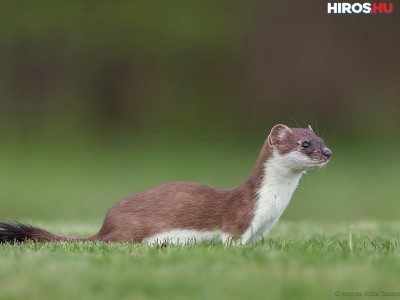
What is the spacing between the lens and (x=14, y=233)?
10.1 meters

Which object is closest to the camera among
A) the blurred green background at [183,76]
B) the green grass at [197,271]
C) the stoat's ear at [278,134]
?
the green grass at [197,271]

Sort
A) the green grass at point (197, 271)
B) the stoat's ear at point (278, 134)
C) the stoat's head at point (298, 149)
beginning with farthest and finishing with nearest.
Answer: the stoat's ear at point (278, 134)
the stoat's head at point (298, 149)
the green grass at point (197, 271)

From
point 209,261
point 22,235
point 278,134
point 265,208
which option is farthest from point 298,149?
point 22,235

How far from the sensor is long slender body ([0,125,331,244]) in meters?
10.0

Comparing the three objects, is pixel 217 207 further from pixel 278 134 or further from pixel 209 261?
pixel 209 261

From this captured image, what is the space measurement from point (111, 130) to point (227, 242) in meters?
28.9

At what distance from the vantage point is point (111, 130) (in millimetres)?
38219

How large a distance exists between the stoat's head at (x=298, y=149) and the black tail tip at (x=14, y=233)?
9.86 feet

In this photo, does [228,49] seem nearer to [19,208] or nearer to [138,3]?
[138,3]

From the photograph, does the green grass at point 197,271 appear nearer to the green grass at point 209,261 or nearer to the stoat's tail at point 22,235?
the green grass at point 209,261

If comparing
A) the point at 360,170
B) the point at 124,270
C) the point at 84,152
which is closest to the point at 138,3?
the point at 84,152

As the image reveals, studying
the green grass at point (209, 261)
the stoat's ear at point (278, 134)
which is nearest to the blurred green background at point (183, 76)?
the green grass at point (209, 261)

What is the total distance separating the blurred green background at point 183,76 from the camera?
36.8m

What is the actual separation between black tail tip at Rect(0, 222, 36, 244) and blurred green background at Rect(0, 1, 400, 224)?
24726 mm
